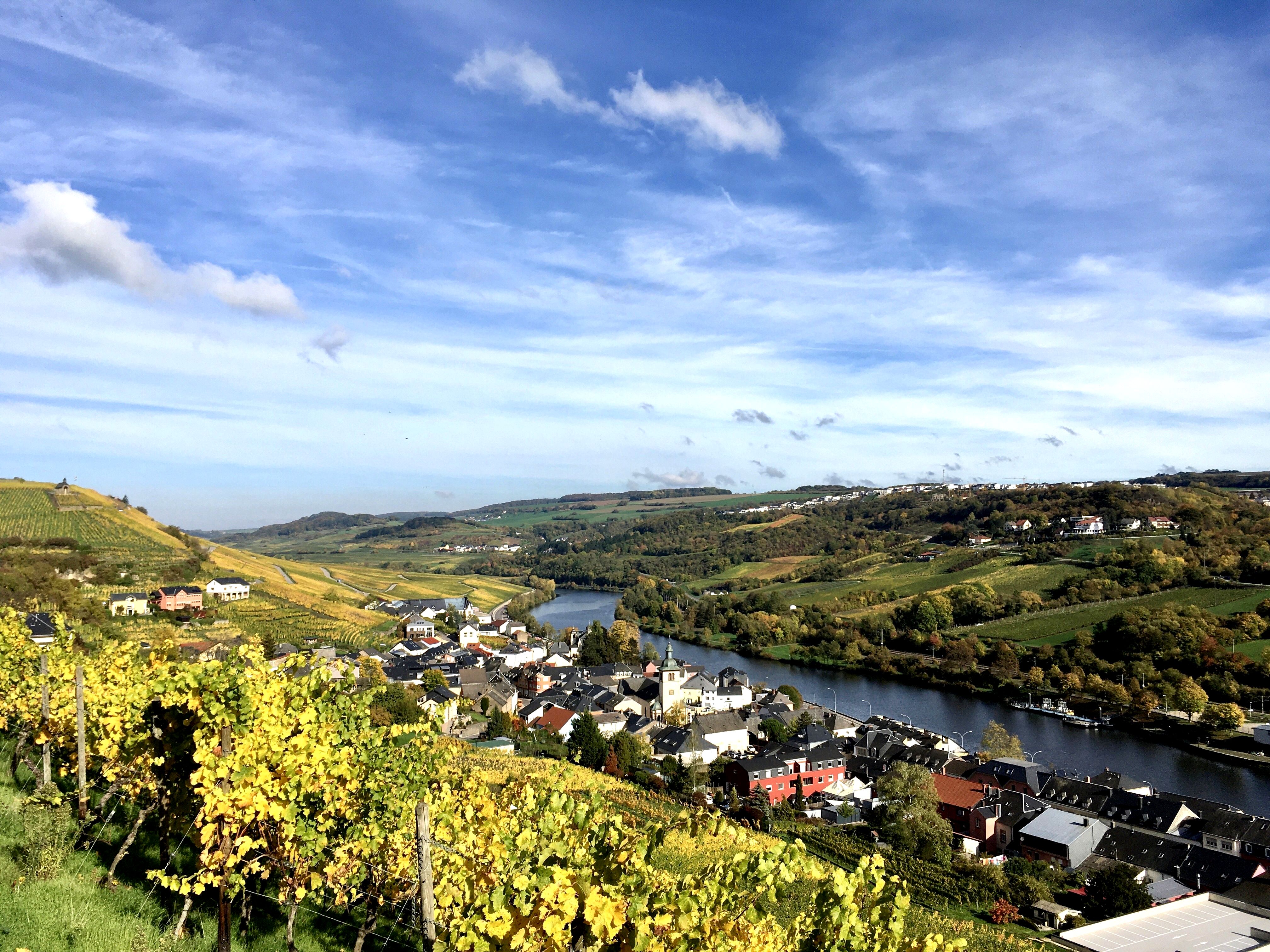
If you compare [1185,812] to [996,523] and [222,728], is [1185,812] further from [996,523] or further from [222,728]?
[996,523]

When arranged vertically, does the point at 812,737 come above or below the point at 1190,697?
below

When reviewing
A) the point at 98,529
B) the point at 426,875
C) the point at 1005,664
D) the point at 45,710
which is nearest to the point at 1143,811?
the point at 1005,664

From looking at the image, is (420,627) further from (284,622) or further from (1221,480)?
(1221,480)

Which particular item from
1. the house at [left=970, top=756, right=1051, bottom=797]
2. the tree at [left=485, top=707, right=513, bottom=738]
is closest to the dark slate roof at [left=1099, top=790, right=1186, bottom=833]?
the house at [left=970, top=756, right=1051, bottom=797]

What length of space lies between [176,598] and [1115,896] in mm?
54326

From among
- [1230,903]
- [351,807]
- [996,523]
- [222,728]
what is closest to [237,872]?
[351,807]

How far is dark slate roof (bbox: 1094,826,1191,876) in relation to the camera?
26031 mm

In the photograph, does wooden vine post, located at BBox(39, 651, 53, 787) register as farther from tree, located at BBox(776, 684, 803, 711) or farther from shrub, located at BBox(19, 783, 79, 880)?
tree, located at BBox(776, 684, 803, 711)

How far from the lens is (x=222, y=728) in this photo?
708 centimetres

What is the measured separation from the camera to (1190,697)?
45.6 m

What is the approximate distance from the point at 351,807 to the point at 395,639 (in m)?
58.3

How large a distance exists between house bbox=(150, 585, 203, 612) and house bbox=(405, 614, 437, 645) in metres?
18.8

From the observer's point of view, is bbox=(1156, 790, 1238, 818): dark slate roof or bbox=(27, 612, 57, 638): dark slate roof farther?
bbox=(27, 612, 57, 638): dark slate roof

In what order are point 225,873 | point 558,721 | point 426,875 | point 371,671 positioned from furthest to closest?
point 558,721, point 371,671, point 225,873, point 426,875
